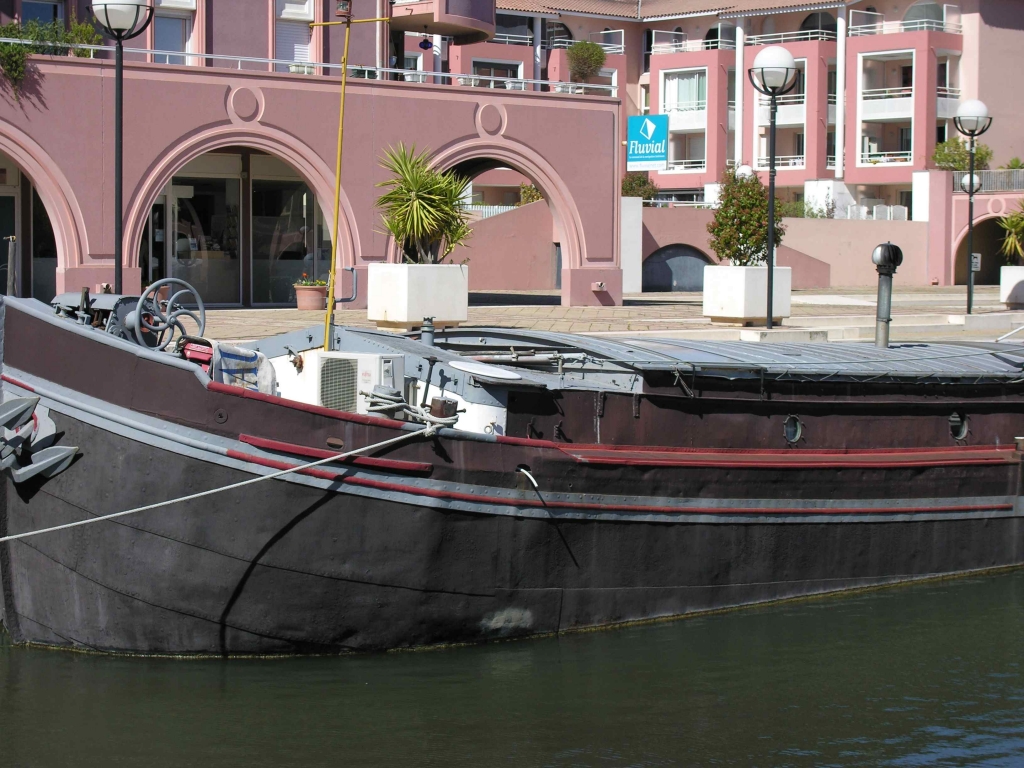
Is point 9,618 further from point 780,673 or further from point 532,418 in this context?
point 780,673

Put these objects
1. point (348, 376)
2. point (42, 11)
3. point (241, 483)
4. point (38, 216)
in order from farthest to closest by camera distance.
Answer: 1. point (42, 11)
2. point (38, 216)
3. point (348, 376)
4. point (241, 483)

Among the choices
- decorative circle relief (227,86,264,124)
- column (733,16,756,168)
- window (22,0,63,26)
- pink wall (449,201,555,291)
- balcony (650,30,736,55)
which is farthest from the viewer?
balcony (650,30,736,55)

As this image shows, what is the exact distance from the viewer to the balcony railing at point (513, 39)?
55022 millimetres

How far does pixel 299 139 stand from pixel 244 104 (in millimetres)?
1172

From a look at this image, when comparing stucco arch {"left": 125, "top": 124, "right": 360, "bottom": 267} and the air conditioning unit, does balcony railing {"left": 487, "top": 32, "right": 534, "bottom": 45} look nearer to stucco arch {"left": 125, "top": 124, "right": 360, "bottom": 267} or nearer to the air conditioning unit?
stucco arch {"left": 125, "top": 124, "right": 360, "bottom": 267}

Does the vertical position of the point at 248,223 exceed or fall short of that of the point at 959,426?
it exceeds it

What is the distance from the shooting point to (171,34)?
25438 millimetres

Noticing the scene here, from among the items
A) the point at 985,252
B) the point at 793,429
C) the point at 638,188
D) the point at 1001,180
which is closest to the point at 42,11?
the point at 793,429

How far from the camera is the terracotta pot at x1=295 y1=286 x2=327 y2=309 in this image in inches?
916

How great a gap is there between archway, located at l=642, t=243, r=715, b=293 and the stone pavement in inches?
305

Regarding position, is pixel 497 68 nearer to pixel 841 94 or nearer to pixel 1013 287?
pixel 841 94

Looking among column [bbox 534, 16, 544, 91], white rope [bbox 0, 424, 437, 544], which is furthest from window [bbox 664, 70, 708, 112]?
white rope [bbox 0, 424, 437, 544]

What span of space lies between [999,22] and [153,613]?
162ft

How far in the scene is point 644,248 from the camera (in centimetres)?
3697
